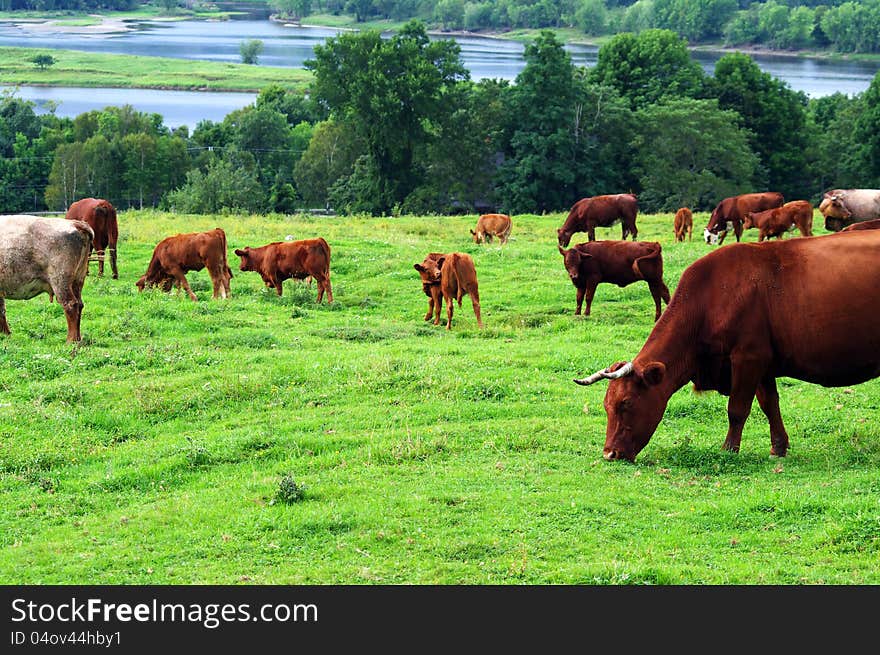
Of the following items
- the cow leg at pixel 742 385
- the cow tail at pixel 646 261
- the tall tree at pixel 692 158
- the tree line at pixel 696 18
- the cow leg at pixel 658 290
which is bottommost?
the tall tree at pixel 692 158

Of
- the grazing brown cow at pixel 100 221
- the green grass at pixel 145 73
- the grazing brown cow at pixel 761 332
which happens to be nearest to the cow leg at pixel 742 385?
the grazing brown cow at pixel 761 332

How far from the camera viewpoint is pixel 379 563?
870 centimetres

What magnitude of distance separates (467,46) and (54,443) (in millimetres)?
172041

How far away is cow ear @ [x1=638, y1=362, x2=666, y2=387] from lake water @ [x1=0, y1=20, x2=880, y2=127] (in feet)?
283

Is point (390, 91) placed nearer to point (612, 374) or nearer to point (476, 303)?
point (476, 303)

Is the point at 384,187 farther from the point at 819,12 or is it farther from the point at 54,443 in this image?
the point at 819,12

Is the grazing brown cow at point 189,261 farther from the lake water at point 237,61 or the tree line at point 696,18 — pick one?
the tree line at point 696,18

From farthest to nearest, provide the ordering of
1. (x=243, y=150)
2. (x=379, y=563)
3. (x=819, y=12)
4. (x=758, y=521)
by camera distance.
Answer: (x=819, y=12) < (x=243, y=150) < (x=758, y=521) < (x=379, y=563)

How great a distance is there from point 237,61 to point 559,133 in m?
116

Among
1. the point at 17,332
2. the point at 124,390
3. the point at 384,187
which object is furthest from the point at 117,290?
the point at 384,187

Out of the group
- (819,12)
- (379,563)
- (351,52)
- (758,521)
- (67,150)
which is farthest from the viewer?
(819,12)

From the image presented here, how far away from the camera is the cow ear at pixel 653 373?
448 inches

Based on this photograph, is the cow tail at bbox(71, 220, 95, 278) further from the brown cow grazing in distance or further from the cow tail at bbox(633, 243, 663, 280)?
the cow tail at bbox(633, 243, 663, 280)

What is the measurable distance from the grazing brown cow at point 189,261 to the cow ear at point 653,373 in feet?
39.3
